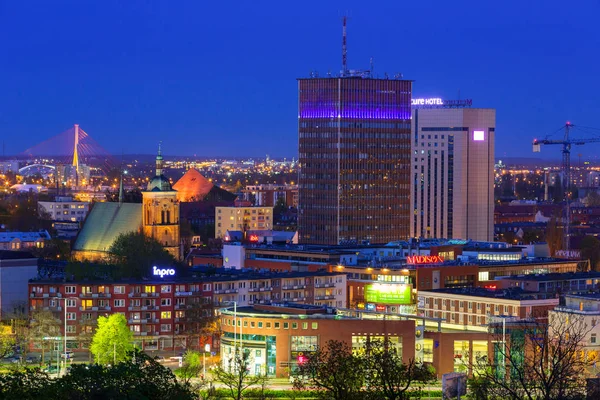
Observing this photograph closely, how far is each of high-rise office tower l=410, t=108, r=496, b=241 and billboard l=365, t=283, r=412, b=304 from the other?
208 ft

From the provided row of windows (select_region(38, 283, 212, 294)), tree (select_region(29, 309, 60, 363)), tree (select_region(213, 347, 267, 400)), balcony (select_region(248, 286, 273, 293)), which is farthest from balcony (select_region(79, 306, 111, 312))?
tree (select_region(213, 347, 267, 400))

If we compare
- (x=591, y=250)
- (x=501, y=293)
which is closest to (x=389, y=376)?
(x=501, y=293)

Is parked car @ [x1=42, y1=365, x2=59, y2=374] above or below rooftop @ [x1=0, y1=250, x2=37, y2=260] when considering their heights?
below

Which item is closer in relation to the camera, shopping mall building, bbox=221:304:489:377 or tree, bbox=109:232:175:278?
shopping mall building, bbox=221:304:489:377

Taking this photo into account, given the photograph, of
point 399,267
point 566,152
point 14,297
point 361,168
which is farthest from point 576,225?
point 14,297

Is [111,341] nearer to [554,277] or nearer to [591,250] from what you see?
[554,277]

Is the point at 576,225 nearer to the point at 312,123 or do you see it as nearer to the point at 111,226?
the point at 312,123

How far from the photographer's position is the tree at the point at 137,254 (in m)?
99.9

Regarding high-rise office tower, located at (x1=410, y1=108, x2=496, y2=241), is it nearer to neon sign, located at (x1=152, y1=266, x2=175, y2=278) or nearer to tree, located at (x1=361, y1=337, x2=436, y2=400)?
neon sign, located at (x1=152, y1=266, x2=175, y2=278)

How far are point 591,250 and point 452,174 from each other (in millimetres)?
27178

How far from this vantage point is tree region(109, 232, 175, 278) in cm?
9988

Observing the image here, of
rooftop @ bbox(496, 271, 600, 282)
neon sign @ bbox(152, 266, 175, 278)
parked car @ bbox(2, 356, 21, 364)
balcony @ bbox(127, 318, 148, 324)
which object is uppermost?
neon sign @ bbox(152, 266, 175, 278)

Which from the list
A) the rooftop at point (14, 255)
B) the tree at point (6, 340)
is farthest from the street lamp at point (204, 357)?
the rooftop at point (14, 255)

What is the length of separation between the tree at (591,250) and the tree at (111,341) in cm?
5987
